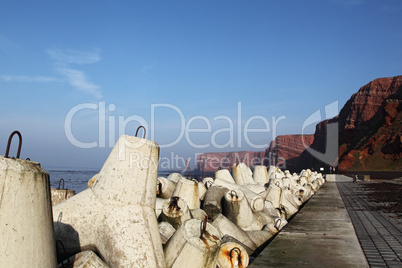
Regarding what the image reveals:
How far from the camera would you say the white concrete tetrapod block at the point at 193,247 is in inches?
141

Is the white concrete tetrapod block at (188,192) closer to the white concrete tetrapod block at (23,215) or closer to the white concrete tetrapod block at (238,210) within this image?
the white concrete tetrapod block at (238,210)

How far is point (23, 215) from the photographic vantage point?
247 centimetres

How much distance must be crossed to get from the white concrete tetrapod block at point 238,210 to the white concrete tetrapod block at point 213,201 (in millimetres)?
231

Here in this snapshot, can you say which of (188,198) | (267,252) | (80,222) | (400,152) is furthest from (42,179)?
(400,152)

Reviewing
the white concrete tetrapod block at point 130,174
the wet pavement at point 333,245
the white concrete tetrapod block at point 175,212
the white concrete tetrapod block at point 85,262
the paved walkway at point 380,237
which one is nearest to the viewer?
the white concrete tetrapod block at point 85,262

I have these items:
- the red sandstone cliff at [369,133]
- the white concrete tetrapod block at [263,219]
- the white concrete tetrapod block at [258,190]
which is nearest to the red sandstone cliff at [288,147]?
the red sandstone cliff at [369,133]

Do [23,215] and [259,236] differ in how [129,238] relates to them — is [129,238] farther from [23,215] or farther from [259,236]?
[259,236]

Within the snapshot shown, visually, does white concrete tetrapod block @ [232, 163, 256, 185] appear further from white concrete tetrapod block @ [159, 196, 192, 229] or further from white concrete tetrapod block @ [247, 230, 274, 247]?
white concrete tetrapod block @ [159, 196, 192, 229]

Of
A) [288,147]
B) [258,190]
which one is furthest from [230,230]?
[288,147]

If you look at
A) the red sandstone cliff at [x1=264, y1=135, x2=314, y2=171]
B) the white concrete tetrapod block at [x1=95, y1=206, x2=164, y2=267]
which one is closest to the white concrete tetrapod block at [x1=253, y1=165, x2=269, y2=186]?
the white concrete tetrapod block at [x1=95, y1=206, x2=164, y2=267]

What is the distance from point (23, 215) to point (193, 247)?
169 centimetres

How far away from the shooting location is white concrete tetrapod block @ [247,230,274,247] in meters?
6.25

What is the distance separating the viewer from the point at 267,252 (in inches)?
175

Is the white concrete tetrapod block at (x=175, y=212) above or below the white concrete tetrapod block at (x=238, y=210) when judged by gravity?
above
